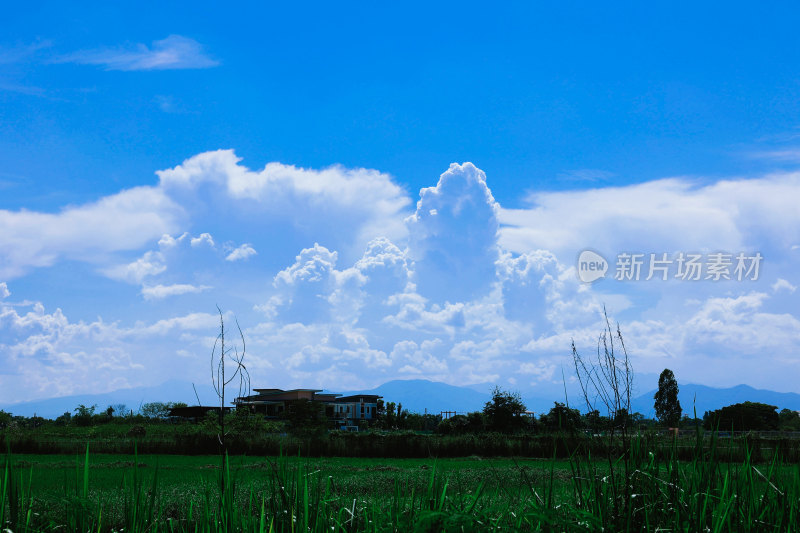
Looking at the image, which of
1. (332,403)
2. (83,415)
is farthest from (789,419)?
(83,415)

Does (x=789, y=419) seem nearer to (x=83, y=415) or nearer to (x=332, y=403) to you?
(x=332, y=403)

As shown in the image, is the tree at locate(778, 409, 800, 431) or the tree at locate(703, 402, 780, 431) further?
the tree at locate(778, 409, 800, 431)

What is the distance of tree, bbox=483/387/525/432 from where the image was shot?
41500 mm

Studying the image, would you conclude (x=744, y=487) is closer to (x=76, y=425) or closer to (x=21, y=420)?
(x=76, y=425)

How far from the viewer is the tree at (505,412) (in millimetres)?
41500

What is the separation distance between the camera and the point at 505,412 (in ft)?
137

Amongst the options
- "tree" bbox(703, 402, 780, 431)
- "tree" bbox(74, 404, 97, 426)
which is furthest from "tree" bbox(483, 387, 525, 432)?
"tree" bbox(74, 404, 97, 426)

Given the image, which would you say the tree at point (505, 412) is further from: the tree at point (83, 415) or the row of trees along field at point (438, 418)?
the tree at point (83, 415)

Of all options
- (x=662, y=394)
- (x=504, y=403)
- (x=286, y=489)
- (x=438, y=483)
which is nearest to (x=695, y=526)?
(x=438, y=483)

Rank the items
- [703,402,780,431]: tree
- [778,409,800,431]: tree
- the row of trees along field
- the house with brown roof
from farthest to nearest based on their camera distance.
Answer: the house with brown roof → [778,409,800,431]: tree → [703,402,780,431]: tree → the row of trees along field

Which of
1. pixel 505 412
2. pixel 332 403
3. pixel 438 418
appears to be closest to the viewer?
pixel 505 412

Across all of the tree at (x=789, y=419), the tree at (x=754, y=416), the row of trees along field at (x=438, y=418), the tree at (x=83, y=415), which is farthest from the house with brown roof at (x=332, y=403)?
the tree at (x=789, y=419)

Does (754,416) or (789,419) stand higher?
(754,416)

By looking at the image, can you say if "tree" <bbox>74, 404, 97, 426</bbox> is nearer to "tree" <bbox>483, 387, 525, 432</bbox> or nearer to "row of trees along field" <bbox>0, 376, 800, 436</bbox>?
"row of trees along field" <bbox>0, 376, 800, 436</bbox>
